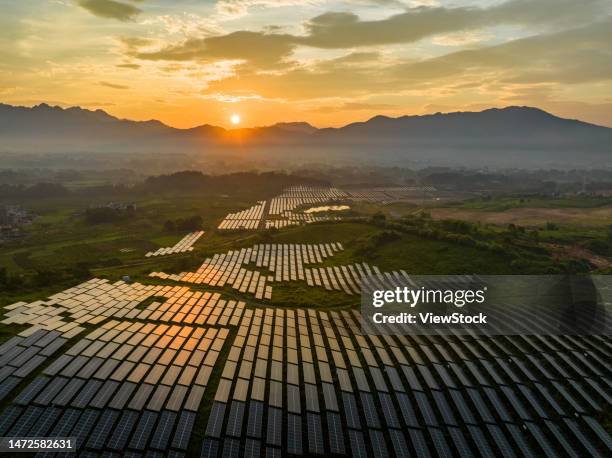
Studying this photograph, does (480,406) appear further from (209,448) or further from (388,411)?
(209,448)

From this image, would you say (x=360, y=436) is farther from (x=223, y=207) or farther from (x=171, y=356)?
(x=223, y=207)

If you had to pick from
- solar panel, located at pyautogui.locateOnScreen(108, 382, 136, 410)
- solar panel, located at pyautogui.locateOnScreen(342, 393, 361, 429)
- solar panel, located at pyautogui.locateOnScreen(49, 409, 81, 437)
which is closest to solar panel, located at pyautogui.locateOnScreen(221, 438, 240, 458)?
solar panel, located at pyautogui.locateOnScreen(342, 393, 361, 429)

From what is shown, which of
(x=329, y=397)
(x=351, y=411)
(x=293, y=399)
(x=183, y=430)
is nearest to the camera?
(x=183, y=430)

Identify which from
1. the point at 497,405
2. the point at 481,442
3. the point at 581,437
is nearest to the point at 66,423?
the point at 481,442

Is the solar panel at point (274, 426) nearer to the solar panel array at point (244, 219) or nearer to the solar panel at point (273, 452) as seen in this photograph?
the solar panel at point (273, 452)

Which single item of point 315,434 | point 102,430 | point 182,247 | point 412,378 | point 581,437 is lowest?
point 182,247

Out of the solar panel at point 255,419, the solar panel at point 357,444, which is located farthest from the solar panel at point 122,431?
the solar panel at point 357,444

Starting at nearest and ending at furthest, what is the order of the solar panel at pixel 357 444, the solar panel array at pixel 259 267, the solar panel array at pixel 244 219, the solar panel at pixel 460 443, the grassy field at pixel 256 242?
the solar panel at pixel 357 444, the solar panel at pixel 460 443, the grassy field at pixel 256 242, the solar panel array at pixel 259 267, the solar panel array at pixel 244 219

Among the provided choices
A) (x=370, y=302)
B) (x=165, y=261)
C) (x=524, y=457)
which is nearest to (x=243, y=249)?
(x=165, y=261)
